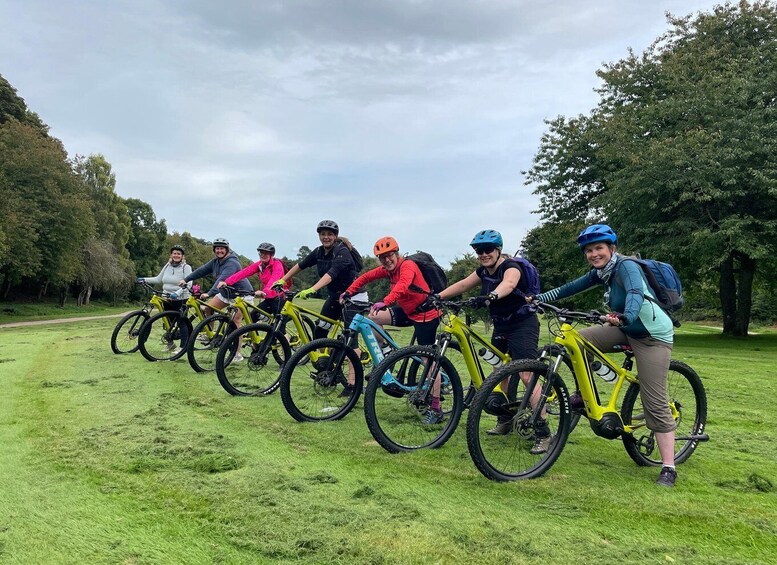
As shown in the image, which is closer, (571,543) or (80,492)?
(571,543)

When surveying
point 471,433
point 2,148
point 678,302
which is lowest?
point 471,433

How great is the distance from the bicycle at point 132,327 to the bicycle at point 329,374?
5173mm

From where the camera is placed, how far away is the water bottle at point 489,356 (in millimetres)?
4684

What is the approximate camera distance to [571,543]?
283 centimetres

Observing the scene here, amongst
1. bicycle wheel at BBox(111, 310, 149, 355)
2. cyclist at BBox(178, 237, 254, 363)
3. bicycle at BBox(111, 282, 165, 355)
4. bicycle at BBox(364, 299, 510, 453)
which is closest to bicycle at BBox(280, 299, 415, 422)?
bicycle at BBox(364, 299, 510, 453)

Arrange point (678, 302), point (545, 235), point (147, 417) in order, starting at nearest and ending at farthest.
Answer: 1. point (678, 302)
2. point (147, 417)
3. point (545, 235)

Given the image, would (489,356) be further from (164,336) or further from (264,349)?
(164,336)

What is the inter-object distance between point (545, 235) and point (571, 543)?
895 inches

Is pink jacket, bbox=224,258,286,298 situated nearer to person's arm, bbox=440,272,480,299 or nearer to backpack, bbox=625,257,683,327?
person's arm, bbox=440,272,480,299

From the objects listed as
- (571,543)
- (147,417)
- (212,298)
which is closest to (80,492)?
(147,417)

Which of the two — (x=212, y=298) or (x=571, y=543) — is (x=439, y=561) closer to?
(x=571, y=543)

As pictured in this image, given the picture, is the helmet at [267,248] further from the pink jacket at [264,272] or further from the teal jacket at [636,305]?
the teal jacket at [636,305]

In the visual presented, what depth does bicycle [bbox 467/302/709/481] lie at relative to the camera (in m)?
3.78

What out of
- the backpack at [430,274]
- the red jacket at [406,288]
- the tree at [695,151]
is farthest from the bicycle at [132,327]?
the tree at [695,151]
